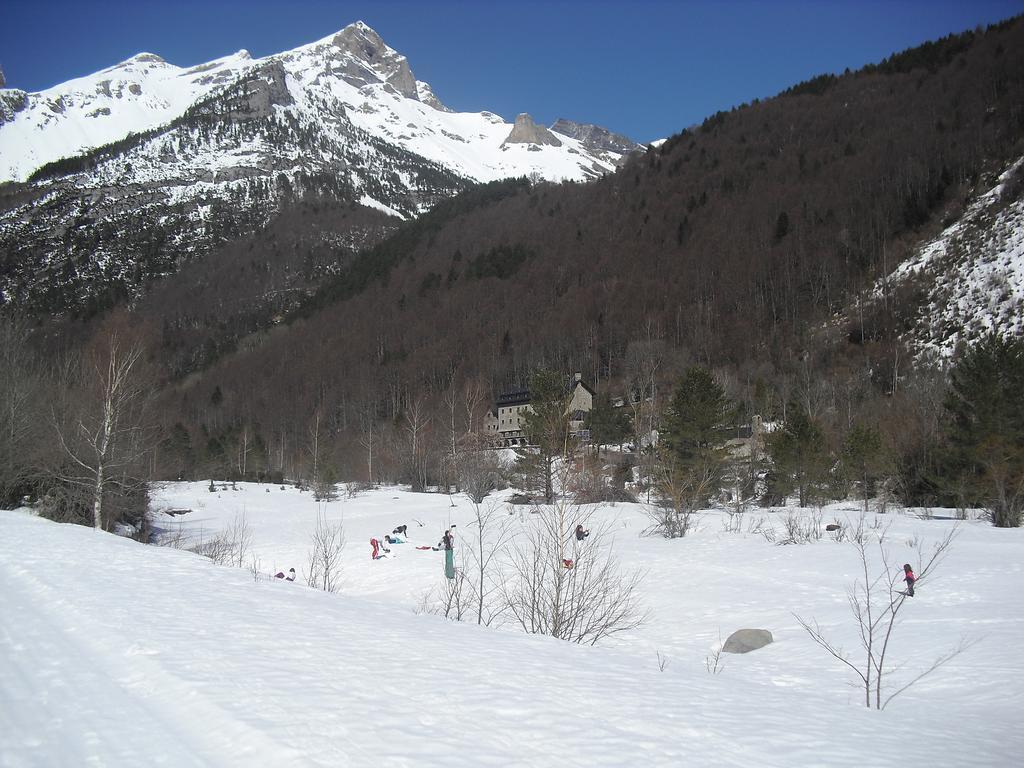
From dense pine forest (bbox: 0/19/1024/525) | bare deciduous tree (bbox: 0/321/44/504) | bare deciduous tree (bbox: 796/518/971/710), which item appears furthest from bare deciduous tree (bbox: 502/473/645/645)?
bare deciduous tree (bbox: 0/321/44/504)

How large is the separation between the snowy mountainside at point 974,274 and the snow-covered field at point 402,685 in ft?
186

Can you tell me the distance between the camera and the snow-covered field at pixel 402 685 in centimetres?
434

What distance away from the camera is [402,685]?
5582 mm

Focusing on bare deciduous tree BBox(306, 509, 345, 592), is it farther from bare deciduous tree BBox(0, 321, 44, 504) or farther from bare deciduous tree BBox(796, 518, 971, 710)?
bare deciduous tree BBox(796, 518, 971, 710)

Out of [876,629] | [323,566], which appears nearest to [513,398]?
[323,566]

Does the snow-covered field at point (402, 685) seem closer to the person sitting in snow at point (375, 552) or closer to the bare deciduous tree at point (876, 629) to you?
the bare deciduous tree at point (876, 629)

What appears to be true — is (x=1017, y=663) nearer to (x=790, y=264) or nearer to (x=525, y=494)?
(x=525, y=494)

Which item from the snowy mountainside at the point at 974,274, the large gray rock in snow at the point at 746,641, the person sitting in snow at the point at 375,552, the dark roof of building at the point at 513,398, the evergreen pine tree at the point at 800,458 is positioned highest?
the snowy mountainside at the point at 974,274

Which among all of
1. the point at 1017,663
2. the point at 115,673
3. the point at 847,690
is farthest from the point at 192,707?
the point at 1017,663

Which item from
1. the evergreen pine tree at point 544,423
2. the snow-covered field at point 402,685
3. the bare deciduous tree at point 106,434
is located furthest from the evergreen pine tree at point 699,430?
the bare deciduous tree at point 106,434

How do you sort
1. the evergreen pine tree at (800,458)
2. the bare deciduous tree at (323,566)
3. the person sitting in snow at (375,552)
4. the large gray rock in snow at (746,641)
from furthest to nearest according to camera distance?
1. the evergreen pine tree at (800,458)
2. the person sitting in snow at (375,552)
3. the bare deciduous tree at (323,566)
4. the large gray rock in snow at (746,641)

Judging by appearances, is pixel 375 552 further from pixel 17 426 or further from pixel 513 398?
pixel 513 398

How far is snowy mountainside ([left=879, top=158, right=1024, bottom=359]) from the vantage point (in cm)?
5769

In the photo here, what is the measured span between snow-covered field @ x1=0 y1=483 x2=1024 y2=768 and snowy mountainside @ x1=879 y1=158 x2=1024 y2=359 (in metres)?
56.6
